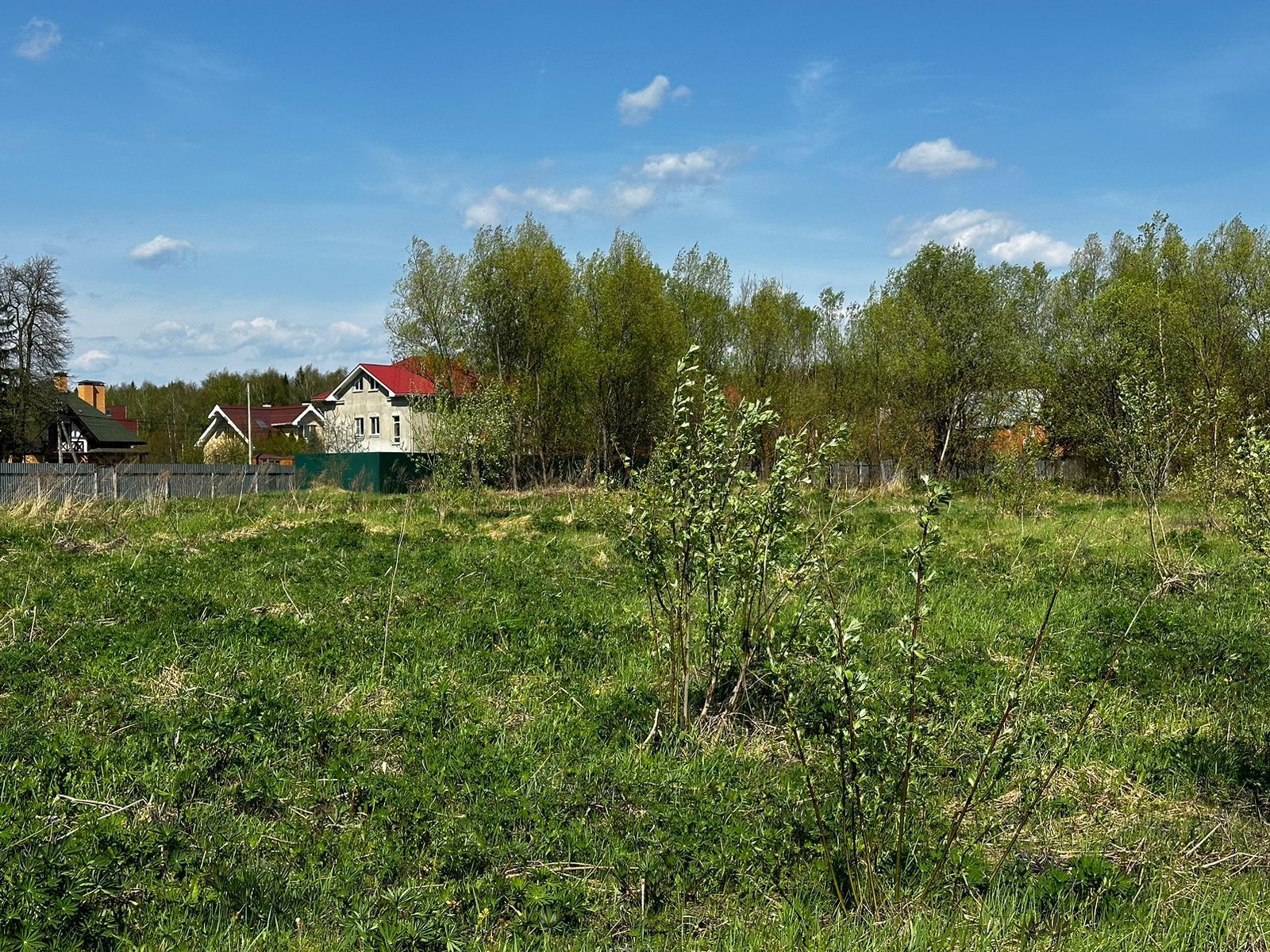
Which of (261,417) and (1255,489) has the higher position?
(261,417)

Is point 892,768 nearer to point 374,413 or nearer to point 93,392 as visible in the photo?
point 374,413

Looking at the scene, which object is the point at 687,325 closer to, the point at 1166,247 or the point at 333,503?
the point at 1166,247

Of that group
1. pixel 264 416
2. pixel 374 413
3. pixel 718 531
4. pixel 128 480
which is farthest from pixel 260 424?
pixel 718 531

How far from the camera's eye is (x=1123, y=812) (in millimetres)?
4598

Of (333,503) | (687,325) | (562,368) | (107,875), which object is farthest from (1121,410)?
(107,875)

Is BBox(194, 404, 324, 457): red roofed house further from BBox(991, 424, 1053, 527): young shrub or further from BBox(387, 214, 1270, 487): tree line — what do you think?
BBox(991, 424, 1053, 527): young shrub

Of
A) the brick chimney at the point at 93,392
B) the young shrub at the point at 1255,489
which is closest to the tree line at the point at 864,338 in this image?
the young shrub at the point at 1255,489

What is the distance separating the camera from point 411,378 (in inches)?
2248

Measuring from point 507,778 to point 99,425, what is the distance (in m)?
62.5

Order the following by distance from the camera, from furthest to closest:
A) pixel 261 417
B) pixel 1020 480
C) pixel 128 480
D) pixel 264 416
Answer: pixel 264 416
pixel 261 417
pixel 128 480
pixel 1020 480

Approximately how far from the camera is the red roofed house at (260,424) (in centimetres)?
6144

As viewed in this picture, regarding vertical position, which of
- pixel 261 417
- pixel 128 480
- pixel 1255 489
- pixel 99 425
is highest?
pixel 261 417

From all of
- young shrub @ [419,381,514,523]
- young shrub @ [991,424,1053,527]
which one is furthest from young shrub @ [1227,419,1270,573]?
young shrub @ [419,381,514,523]

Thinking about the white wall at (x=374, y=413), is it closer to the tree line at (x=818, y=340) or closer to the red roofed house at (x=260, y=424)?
the red roofed house at (x=260, y=424)
